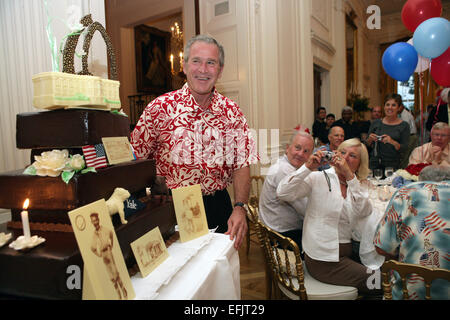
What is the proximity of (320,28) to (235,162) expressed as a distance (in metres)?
5.97

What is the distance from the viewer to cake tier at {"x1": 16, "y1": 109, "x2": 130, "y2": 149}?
2.72ft

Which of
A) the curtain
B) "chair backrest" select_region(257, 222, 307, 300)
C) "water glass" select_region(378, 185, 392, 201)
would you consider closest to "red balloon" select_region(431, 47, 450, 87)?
"water glass" select_region(378, 185, 392, 201)

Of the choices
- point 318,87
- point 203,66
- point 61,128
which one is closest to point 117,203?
point 61,128

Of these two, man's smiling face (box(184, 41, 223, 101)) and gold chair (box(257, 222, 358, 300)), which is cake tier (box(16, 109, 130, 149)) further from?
gold chair (box(257, 222, 358, 300))

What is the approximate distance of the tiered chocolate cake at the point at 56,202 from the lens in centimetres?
65

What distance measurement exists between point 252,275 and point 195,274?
2.30m

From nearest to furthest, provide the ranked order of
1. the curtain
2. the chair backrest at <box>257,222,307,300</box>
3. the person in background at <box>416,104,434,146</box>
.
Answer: the chair backrest at <box>257,222,307,300</box> < the person in background at <box>416,104,434,146</box> < the curtain

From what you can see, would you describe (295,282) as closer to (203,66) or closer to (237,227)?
(237,227)

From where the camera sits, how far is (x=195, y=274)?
846 mm

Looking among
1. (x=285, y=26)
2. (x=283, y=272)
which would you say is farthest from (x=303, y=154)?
(x=285, y=26)

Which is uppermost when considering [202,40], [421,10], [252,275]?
[421,10]

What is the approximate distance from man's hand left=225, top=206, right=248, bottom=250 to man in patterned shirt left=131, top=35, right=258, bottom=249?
0.14 meters
